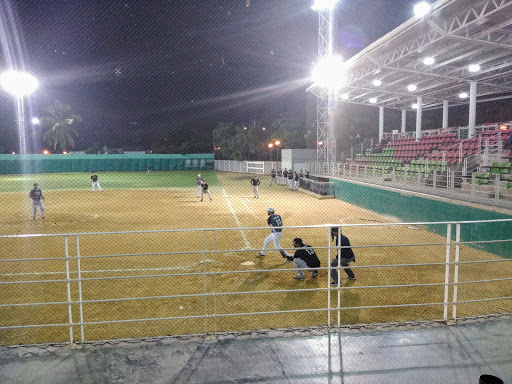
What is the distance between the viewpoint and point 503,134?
62.0 feet

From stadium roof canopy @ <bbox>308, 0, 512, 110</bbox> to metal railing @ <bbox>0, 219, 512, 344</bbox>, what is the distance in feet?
28.7

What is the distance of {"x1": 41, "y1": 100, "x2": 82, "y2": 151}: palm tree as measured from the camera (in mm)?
75500

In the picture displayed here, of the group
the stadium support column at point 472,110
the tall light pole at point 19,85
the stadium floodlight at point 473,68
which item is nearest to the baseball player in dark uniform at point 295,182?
the stadium support column at point 472,110

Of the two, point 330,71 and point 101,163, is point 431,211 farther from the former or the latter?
point 101,163

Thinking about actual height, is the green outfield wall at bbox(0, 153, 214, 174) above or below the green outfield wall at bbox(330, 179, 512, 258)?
above

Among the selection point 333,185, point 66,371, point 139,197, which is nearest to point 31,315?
point 66,371

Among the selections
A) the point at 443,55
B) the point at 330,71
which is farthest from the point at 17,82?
the point at 443,55

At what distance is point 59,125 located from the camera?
249ft

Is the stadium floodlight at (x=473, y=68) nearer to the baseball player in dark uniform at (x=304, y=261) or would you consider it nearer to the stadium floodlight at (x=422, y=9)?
the stadium floodlight at (x=422, y=9)

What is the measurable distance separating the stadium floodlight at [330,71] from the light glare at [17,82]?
742 inches

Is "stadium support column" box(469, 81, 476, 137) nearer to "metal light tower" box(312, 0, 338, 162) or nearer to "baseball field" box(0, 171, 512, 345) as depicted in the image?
"metal light tower" box(312, 0, 338, 162)

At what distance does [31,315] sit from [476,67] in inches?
897

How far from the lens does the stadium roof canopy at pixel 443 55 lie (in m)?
14.5

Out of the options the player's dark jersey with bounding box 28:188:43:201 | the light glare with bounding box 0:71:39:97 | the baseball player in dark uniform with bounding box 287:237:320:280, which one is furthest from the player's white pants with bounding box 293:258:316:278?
the light glare with bounding box 0:71:39:97
